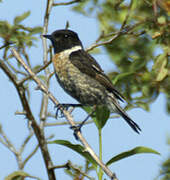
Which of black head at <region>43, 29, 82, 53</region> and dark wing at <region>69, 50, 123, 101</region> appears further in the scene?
black head at <region>43, 29, 82, 53</region>

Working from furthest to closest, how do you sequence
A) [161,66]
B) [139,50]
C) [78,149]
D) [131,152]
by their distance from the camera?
[139,50], [161,66], [78,149], [131,152]

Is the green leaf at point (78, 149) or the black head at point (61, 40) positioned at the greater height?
the black head at point (61, 40)

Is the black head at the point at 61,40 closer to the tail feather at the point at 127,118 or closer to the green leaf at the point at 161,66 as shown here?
the tail feather at the point at 127,118

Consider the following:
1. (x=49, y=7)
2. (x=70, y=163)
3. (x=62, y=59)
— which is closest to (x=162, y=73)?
(x=49, y=7)

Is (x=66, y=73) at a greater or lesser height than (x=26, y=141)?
greater

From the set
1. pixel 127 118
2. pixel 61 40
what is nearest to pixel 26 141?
pixel 127 118

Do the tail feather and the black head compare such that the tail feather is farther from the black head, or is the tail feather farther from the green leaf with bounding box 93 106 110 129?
the green leaf with bounding box 93 106 110 129

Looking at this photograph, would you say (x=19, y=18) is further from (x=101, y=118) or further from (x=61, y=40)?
(x=61, y=40)

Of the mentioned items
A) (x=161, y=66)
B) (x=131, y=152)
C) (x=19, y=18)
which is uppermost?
(x=19, y=18)

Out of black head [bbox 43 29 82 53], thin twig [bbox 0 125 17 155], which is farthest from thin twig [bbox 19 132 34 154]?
black head [bbox 43 29 82 53]

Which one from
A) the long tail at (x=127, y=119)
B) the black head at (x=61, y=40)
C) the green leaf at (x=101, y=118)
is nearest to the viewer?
the green leaf at (x=101, y=118)

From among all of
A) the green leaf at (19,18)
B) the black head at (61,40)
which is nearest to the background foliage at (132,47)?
Answer: the green leaf at (19,18)

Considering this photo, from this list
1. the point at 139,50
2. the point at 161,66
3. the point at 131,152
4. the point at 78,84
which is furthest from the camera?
the point at 78,84

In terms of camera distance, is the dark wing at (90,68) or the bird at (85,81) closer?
the bird at (85,81)
